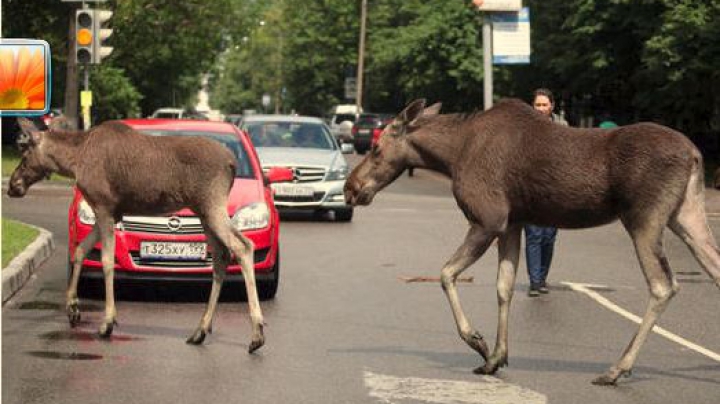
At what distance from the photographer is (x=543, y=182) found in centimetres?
1004

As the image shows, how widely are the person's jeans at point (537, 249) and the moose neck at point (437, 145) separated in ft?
14.2

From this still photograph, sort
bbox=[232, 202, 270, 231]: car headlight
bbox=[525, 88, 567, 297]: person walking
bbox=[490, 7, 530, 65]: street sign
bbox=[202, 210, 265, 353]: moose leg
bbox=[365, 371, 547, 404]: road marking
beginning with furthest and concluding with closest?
bbox=[490, 7, 530, 65]: street sign
bbox=[525, 88, 567, 297]: person walking
bbox=[232, 202, 270, 231]: car headlight
bbox=[202, 210, 265, 353]: moose leg
bbox=[365, 371, 547, 404]: road marking

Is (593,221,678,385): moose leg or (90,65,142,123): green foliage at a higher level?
(593,221,678,385): moose leg

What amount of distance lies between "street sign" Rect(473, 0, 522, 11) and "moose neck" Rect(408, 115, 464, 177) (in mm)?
10682

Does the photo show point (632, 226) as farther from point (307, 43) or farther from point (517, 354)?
point (307, 43)

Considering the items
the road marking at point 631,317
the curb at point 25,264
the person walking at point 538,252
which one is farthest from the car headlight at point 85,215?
the road marking at point 631,317

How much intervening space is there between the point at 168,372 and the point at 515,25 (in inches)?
515

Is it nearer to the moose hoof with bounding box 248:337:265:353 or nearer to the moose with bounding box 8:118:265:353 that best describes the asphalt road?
the moose hoof with bounding box 248:337:265:353

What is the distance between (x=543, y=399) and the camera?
29.5ft

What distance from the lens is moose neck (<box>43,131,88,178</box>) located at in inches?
479

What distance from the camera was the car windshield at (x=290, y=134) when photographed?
26969 mm

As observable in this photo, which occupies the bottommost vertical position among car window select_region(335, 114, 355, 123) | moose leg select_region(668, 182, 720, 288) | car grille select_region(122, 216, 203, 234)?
car window select_region(335, 114, 355, 123)

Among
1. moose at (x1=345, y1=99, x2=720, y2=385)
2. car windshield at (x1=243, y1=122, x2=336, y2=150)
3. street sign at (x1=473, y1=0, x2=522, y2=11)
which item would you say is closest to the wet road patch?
moose at (x1=345, y1=99, x2=720, y2=385)

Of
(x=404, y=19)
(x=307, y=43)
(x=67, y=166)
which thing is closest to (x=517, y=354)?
(x=67, y=166)
